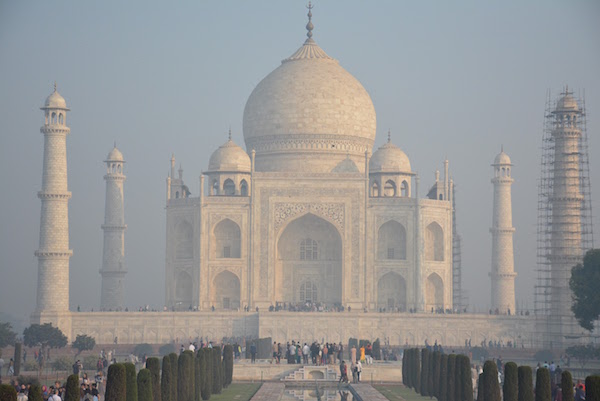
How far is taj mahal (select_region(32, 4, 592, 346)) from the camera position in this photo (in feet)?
128

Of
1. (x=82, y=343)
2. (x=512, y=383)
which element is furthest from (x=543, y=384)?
(x=82, y=343)

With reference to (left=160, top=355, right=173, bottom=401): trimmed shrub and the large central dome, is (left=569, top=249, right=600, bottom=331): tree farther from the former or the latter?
(left=160, top=355, right=173, bottom=401): trimmed shrub

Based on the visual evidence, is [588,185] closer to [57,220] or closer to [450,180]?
[450,180]

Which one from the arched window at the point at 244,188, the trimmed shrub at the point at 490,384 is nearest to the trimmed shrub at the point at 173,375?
the trimmed shrub at the point at 490,384

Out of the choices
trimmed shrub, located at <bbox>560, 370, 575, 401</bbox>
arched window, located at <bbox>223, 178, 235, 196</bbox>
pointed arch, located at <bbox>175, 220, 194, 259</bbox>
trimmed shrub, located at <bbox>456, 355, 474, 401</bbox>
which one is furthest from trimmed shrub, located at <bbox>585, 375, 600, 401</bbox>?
arched window, located at <bbox>223, 178, 235, 196</bbox>

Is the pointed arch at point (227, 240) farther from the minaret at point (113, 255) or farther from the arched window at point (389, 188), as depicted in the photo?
the arched window at point (389, 188)

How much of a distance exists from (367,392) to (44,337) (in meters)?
13.2

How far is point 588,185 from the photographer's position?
39.0 m

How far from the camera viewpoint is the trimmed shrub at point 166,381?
65.2 feet

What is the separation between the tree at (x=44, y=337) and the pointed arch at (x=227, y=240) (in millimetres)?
8564

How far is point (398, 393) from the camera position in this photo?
25750 mm

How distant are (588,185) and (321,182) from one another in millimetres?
8922

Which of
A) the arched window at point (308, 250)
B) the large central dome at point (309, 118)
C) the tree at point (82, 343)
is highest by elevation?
the large central dome at point (309, 118)

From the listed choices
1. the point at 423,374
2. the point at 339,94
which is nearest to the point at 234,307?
the point at 339,94
